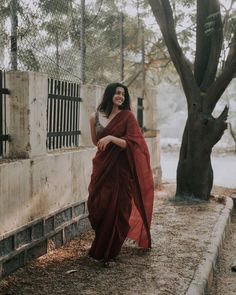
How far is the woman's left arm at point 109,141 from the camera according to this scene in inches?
189

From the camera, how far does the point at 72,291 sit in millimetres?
4098

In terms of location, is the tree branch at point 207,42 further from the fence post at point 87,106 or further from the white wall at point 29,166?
Result: the white wall at point 29,166

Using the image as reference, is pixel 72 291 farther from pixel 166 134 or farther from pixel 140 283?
pixel 166 134

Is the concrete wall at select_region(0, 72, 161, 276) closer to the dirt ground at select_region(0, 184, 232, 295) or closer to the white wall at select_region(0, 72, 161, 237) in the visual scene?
the white wall at select_region(0, 72, 161, 237)

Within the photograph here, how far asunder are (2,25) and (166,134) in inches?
1461

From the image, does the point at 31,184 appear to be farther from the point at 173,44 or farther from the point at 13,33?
the point at 173,44

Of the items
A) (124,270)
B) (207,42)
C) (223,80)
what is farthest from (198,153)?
(124,270)

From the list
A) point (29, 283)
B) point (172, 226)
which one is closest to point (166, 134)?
point (172, 226)

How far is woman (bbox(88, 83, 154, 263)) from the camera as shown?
487 centimetres

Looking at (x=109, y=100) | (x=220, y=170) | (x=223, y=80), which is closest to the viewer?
(x=109, y=100)

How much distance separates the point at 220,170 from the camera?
18.3m

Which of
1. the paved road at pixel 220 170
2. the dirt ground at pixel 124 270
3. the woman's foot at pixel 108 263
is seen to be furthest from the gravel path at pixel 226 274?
the paved road at pixel 220 170

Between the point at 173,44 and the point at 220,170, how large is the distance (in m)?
10.7

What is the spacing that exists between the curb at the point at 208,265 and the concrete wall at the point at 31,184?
1722 mm
